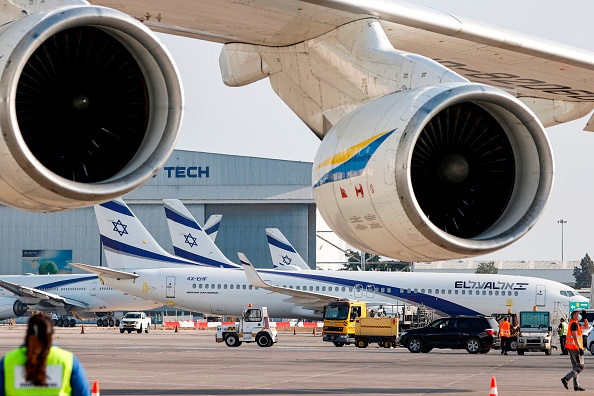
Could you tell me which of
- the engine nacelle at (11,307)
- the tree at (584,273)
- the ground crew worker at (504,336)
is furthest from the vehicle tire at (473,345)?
the tree at (584,273)

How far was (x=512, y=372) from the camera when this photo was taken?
25797 mm

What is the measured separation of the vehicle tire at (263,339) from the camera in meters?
41.6

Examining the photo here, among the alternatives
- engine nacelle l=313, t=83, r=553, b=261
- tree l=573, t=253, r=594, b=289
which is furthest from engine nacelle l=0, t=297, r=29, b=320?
tree l=573, t=253, r=594, b=289

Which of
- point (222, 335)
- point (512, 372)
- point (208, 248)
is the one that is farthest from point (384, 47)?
point (208, 248)

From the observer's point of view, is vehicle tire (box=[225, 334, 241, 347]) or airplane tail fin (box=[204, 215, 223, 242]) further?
airplane tail fin (box=[204, 215, 223, 242])

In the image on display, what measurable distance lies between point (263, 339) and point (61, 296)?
33212 millimetres

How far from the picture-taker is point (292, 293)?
4947 centimetres

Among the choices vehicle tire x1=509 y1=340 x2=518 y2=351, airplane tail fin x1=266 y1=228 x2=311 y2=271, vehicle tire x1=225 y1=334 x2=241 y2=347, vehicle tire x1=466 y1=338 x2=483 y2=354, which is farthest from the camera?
airplane tail fin x1=266 y1=228 x2=311 y2=271

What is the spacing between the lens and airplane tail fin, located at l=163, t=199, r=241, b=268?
56938 mm

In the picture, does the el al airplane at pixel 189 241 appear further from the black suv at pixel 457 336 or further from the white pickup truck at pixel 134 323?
the black suv at pixel 457 336

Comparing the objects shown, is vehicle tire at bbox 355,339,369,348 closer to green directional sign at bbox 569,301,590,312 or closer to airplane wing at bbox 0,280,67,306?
green directional sign at bbox 569,301,590,312

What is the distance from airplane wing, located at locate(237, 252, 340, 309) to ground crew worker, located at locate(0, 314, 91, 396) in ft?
136

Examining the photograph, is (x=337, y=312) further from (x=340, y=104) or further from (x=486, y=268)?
(x=486, y=268)

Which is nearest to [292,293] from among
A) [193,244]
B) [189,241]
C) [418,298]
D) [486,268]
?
[418,298]
